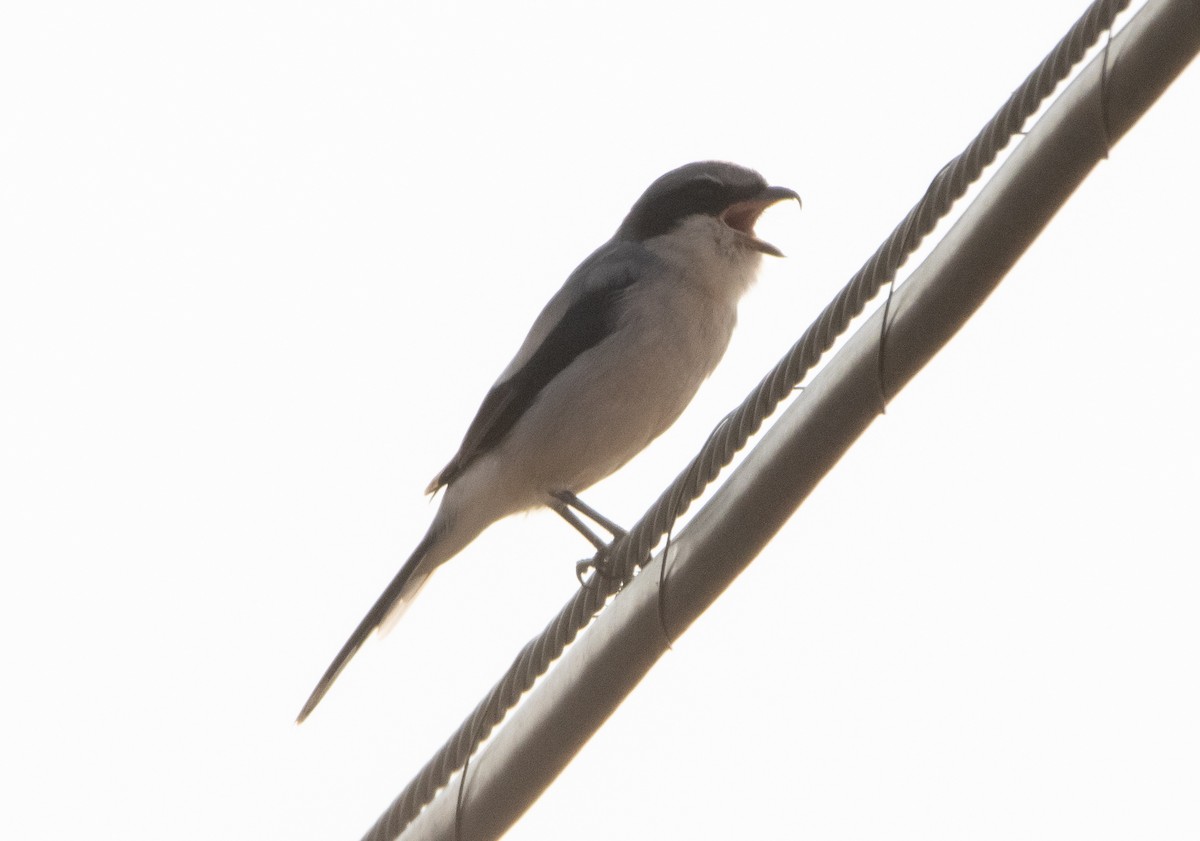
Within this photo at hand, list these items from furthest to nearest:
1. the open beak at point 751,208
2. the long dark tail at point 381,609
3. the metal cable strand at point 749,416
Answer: the open beak at point 751,208 < the long dark tail at point 381,609 < the metal cable strand at point 749,416

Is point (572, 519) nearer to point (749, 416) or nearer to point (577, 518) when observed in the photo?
point (577, 518)

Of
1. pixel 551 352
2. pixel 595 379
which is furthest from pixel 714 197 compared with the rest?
pixel 595 379

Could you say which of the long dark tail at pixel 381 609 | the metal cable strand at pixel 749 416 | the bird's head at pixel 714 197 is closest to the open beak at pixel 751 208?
the bird's head at pixel 714 197

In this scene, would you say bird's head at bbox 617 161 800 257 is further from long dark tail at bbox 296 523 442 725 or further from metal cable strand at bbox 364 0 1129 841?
metal cable strand at bbox 364 0 1129 841

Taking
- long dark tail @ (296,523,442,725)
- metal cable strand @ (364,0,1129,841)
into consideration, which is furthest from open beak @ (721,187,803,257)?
metal cable strand @ (364,0,1129,841)

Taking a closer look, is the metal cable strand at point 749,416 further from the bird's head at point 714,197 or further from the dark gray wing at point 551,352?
the bird's head at point 714,197
